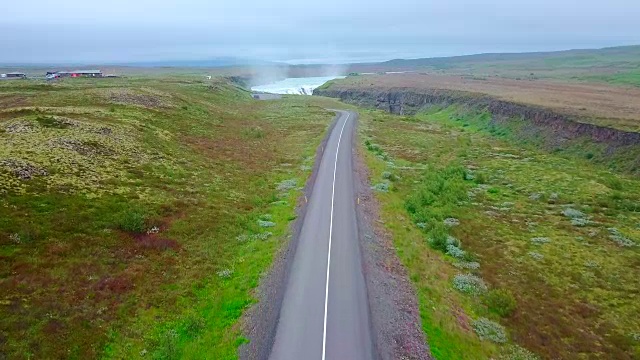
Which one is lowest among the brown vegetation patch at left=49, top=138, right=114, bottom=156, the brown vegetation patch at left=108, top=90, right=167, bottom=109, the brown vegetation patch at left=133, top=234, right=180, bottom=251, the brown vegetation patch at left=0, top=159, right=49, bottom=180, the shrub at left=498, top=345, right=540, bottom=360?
the shrub at left=498, top=345, right=540, bottom=360

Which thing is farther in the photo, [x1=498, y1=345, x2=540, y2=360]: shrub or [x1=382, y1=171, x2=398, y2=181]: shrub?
[x1=382, y1=171, x2=398, y2=181]: shrub

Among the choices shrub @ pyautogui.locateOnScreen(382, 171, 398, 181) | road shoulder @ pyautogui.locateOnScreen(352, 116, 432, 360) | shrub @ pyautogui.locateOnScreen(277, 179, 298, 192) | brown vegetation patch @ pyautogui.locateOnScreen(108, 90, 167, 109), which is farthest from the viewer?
brown vegetation patch @ pyautogui.locateOnScreen(108, 90, 167, 109)

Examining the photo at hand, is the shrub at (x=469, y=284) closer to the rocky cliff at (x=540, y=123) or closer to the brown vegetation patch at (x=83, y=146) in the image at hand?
the brown vegetation patch at (x=83, y=146)

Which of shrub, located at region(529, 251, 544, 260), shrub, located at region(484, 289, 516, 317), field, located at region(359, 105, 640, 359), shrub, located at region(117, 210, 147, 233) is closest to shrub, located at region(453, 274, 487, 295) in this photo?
field, located at region(359, 105, 640, 359)

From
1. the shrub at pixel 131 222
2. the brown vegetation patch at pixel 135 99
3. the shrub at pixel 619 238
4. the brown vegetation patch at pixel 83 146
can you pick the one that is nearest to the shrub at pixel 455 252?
the shrub at pixel 619 238

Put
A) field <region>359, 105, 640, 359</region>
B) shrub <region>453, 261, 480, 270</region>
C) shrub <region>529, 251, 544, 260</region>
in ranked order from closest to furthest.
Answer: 1. field <region>359, 105, 640, 359</region>
2. shrub <region>453, 261, 480, 270</region>
3. shrub <region>529, 251, 544, 260</region>

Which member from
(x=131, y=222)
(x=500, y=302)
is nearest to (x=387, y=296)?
(x=500, y=302)

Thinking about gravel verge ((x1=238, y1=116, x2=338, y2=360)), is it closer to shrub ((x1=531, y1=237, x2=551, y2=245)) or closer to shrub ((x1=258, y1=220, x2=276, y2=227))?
shrub ((x1=258, y1=220, x2=276, y2=227))

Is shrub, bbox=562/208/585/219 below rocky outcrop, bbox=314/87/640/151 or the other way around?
below
